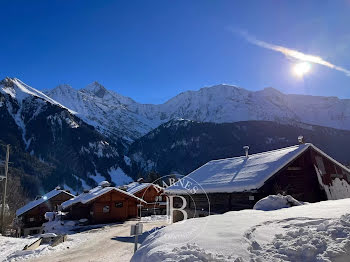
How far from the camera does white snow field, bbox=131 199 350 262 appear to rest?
16.2 feet

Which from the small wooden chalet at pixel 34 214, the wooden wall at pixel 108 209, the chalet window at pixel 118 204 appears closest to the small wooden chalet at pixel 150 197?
the wooden wall at pixel 108 209

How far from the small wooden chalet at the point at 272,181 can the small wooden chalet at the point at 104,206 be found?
55.0 ft

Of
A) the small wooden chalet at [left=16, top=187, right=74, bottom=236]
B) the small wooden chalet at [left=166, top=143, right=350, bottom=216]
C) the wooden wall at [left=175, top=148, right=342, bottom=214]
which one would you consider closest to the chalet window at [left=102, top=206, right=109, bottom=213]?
the small wooden chalet at [left=16, top=187, right=74, bottom=236]

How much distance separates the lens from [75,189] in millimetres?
136000

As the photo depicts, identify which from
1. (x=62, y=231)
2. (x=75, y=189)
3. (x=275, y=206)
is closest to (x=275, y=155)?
(x=275, y=206)

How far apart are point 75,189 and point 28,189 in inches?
882

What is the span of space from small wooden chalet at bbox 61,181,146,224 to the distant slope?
128 metres

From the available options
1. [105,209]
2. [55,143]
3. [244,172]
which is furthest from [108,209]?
[55,143]

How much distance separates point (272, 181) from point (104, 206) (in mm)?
24650

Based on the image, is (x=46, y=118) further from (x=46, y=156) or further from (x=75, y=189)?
(x=75, y=189)

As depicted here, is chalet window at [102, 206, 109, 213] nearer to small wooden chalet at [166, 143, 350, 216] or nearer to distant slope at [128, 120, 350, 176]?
small wooden chalet at [166, 143, 350, 216]

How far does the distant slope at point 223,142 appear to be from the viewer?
563 ft

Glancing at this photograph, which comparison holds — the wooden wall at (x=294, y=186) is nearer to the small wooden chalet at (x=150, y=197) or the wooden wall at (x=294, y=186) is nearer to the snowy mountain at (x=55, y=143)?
the small wooden chalet at (x=150, y=197)

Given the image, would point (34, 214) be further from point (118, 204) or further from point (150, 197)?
point (150, 197)
